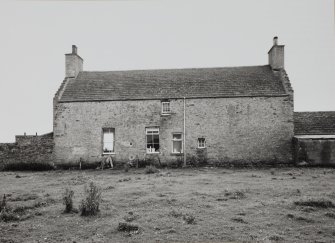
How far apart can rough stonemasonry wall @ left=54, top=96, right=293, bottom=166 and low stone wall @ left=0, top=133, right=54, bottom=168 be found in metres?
0.90

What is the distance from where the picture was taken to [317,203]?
12391mm

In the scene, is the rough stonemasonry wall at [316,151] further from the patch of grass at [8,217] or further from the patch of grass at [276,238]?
the patch of grass at [8,217]

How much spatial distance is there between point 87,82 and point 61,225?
70.2ft

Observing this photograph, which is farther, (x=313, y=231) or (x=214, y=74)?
(x=214, y=74)

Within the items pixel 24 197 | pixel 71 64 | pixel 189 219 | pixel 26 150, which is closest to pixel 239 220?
pixel 189 219

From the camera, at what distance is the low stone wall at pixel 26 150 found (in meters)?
27.7

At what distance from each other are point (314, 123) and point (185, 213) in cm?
2087

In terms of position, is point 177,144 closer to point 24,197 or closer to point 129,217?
point 24,197

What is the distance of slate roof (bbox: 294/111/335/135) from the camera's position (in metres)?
27.4

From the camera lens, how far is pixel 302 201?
498 inches

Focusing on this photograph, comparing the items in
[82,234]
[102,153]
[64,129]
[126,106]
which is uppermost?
[126,106]

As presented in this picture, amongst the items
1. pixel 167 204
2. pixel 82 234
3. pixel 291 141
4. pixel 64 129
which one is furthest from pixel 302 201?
pixel 64 129

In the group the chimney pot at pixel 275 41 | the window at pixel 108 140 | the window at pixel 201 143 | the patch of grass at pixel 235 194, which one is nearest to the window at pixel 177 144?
the window at pixel 201 143

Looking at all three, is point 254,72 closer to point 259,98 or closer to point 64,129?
point 259,98
